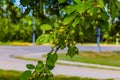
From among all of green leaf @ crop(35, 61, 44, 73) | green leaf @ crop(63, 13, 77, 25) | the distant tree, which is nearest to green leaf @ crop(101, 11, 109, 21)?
the distant tree

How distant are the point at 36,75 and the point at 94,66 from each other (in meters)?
20.5

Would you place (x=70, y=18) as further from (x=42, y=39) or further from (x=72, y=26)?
(x=42, y=39)

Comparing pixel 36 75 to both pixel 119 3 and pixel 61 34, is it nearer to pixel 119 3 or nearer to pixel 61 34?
pixel 61 34

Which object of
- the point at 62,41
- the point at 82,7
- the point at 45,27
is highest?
the point at 82,7

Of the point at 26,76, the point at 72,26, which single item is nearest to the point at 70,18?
the point at 72,26

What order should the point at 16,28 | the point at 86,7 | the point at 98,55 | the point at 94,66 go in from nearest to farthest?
the point at 86,7, the point at 94,66, the point at 98,55, the point at 16,28

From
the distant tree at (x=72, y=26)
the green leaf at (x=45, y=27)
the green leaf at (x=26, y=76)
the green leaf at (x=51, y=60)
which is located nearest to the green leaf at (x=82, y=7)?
the distant tree at (x=72, y=26)

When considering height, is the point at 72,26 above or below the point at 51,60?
above

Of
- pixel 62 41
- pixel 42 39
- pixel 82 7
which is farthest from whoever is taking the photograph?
pixel 62 41

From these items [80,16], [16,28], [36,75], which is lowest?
[16,28]

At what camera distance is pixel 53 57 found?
2676mm

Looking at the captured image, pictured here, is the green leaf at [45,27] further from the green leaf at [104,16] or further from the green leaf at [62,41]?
the green leaf at [104,16]

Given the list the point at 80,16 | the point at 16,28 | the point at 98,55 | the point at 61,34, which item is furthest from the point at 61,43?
the point at 16,28

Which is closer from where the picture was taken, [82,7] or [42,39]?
[82,7]
